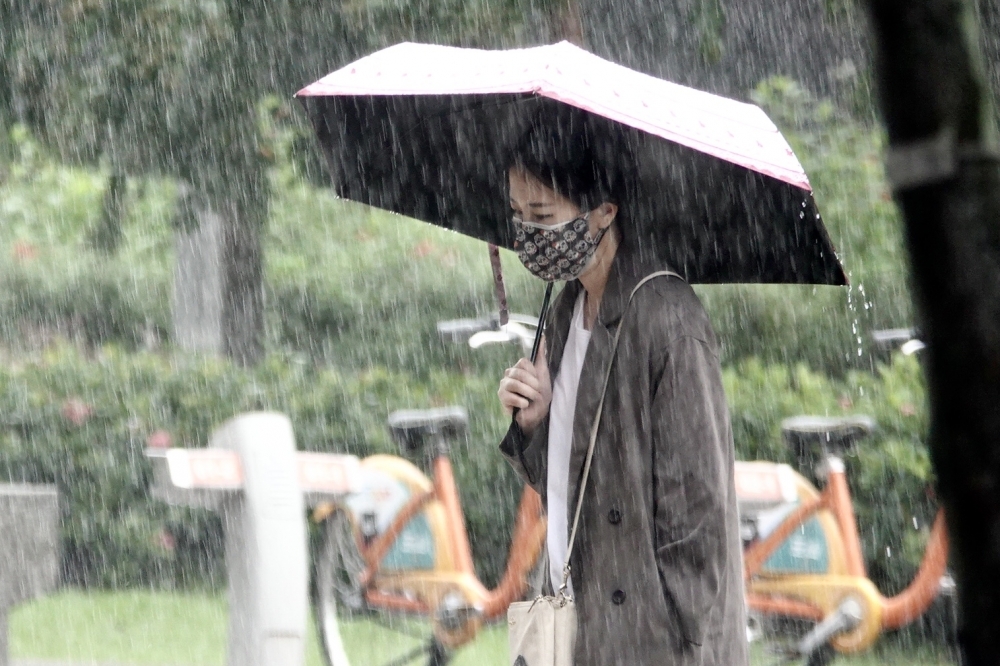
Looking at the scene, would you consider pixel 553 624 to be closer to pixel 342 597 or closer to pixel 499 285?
pixel 499 285

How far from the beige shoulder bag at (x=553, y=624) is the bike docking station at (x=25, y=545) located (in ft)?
9.82

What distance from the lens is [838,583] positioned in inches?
237

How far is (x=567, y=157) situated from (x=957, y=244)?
212 centimetres

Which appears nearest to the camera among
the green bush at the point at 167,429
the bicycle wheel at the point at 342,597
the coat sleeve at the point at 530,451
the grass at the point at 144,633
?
the coat sleeve at the point at 530,451

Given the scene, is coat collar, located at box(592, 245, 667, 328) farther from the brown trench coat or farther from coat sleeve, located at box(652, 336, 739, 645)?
coat sleeve, located at box(652, 336, 739, 645)

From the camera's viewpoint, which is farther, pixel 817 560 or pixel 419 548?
pixel 419 548

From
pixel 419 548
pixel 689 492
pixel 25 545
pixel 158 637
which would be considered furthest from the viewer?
pixel 158 637

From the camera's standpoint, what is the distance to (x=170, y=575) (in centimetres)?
942

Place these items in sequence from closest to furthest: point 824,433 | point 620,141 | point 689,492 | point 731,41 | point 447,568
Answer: point 689,492
point 620,141
point 824,433
point 447,568
point 731,41

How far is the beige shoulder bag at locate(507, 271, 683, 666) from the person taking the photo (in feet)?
10.1

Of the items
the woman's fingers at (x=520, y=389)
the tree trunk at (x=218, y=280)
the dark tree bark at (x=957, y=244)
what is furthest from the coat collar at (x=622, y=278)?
the tree trunk at (x=218, y=280)

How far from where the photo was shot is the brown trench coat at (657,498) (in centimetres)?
300

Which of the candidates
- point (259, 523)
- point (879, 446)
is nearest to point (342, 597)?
point (259, 523)

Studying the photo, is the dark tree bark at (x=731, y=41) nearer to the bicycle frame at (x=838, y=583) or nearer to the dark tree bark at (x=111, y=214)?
the bicycle frame at (x=838, y=583)
